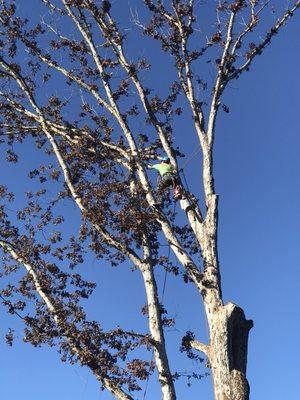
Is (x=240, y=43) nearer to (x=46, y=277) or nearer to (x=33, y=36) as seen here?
(x=33, y=36)

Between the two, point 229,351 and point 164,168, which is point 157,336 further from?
point 164,168

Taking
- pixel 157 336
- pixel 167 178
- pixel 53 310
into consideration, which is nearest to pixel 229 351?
pixel 157 336

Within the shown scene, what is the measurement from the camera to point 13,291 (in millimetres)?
12328

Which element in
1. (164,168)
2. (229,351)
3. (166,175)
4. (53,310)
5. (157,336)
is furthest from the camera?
(164,168)

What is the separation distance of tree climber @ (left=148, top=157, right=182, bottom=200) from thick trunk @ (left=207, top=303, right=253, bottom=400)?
313cm

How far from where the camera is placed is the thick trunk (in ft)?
29.8

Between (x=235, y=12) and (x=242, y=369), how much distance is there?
8.29 meters

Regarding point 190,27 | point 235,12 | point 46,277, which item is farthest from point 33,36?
point 46,277

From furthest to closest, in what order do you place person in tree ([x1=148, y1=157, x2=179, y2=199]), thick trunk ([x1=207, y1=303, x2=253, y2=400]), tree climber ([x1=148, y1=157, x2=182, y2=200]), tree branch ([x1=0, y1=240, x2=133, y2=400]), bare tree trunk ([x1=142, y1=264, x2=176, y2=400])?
1. person in tree ([x1=148, y1=157, x2=179, y2=199])
2. tree climber ([x1=148, y1=157, x2=182, y2=200])
3. tree branch ([x1=0, y1=240, x2=133, y2=400])
4. bare tree trunk ([x1=142, y1=264, x2=176, y2=400])
5. thick trunk ([x1=207, y1=303, x2=253, y2=400])

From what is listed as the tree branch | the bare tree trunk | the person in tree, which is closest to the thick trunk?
the bare tree trunk

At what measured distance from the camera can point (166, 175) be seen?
12453 millimetres

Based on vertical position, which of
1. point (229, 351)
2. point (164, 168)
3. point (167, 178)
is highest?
point (164, 168)

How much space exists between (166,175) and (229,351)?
4.35m

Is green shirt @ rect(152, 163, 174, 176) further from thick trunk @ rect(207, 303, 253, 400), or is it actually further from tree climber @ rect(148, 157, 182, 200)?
thick trunk @ rect(207, 303, 253, 400)
